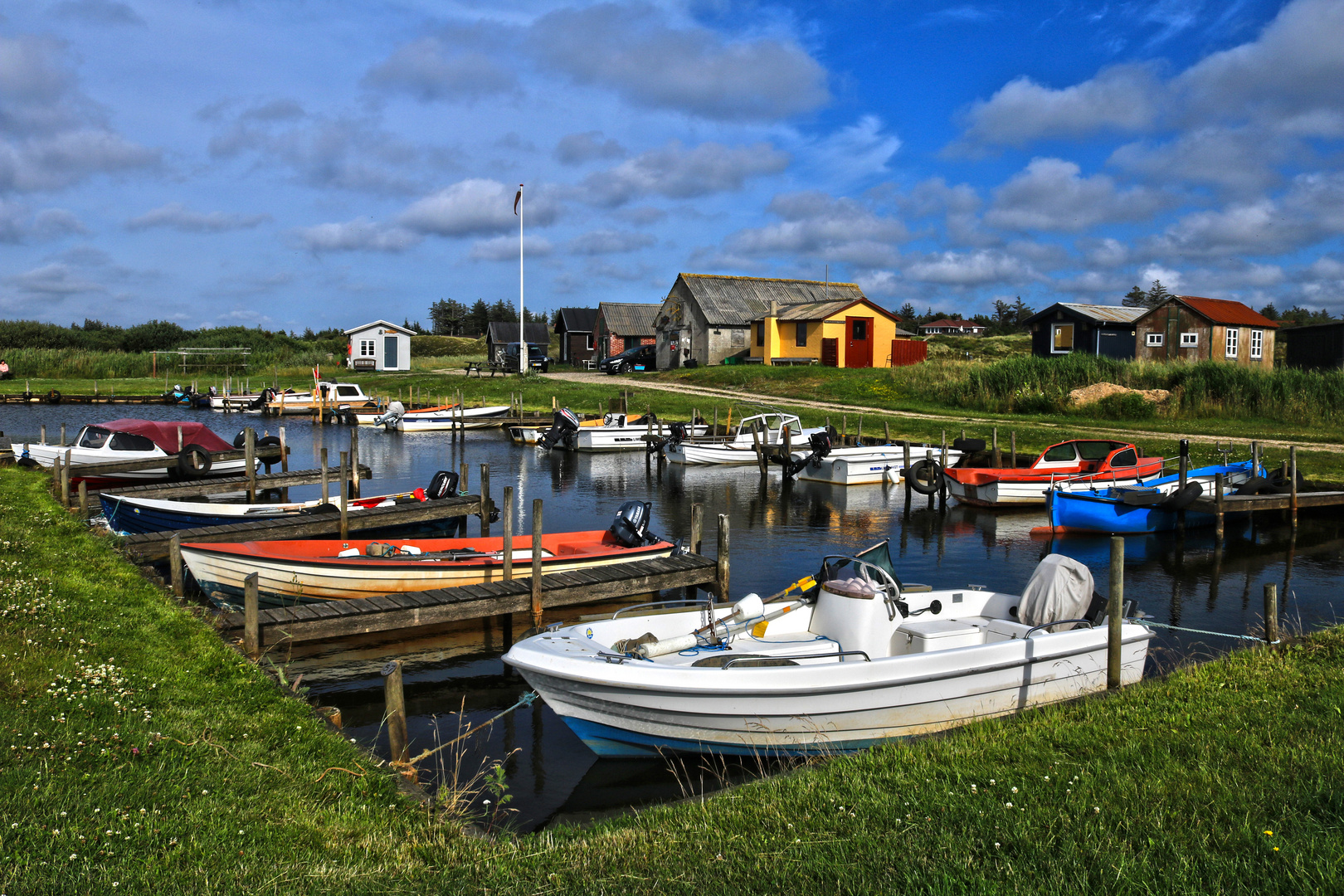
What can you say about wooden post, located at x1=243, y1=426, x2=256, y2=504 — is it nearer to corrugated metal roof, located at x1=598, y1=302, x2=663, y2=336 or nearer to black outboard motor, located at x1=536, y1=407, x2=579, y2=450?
black outboard motor, located at x1=536, y1=407, x2=579, y2=450

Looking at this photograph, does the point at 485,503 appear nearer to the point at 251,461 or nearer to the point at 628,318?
the point at 251,461

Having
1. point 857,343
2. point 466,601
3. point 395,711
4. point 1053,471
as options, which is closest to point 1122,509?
point 1053,471

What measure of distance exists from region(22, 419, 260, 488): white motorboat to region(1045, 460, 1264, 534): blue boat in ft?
71.9

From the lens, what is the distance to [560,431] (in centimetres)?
3847

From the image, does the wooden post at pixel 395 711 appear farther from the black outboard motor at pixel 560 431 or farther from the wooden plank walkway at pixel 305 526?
the black outboard motor at pixel 560 431

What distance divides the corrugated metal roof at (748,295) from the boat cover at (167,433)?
120 feet

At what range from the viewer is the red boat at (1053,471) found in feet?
78.8

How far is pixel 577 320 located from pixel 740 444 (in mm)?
44392

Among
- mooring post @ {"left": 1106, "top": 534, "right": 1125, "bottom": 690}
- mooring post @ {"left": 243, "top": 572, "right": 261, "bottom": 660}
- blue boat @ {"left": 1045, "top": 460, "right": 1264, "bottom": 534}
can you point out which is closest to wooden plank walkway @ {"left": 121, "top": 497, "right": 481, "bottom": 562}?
mooring post @ {"left": 243, "top": 572, "right": 261, "bottom": 660}

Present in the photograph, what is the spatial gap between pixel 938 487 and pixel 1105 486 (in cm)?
483

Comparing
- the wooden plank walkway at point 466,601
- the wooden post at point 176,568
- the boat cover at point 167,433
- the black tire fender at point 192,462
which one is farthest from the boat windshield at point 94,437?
the wooden plank walkway at point 466,601

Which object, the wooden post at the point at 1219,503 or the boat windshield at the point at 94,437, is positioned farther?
the boat windshield at the point at 94,437

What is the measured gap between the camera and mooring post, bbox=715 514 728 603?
14.1 meters

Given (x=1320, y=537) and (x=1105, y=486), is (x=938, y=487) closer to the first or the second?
(x=1105, y=486)
